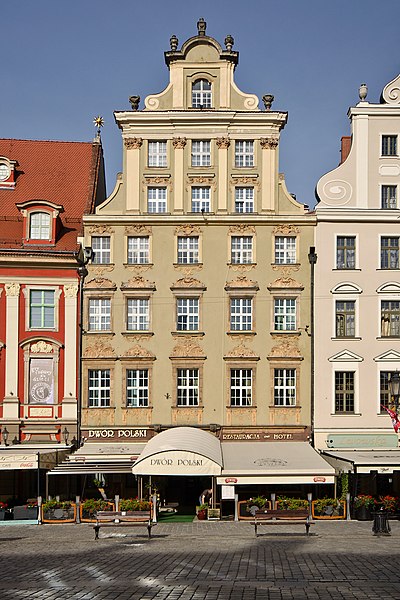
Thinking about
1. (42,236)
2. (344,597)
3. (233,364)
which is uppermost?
(42,236)

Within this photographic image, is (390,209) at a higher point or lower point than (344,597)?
higher

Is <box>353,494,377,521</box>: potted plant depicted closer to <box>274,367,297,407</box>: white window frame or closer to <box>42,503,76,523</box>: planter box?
<box>274,367,297,407</box>: white window frame

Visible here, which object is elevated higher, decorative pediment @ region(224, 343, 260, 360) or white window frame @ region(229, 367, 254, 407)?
decorative pediment @ region(224, 343, 260, 360)

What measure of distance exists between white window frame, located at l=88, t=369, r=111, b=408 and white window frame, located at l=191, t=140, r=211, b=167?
8507mm

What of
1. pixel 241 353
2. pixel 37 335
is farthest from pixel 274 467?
pixel 37 335

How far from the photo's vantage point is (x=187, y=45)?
37.3 m

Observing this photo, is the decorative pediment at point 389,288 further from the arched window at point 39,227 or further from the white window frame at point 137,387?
the arched window at point 39,227

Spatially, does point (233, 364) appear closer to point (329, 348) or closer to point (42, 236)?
point (329, 348)

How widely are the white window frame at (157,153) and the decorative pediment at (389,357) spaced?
10716 mm

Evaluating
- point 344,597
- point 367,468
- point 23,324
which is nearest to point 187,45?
point 23,324

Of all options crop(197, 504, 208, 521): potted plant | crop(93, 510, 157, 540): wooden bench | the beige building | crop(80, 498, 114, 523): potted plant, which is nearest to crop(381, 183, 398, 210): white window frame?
the beige building

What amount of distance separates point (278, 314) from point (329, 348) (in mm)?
2252

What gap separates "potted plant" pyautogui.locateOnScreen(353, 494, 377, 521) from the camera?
30.8 meters

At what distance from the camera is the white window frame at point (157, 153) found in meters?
36.8
